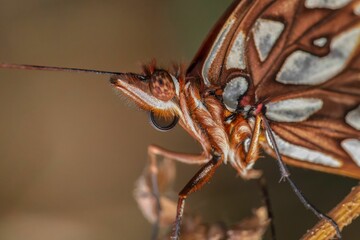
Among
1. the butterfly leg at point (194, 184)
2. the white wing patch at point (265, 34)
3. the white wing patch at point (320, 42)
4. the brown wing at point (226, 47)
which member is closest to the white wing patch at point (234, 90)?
the brown wing at point (226, 47)

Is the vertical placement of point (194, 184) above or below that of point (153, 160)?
below

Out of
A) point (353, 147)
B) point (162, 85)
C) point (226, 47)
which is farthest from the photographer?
point (353, 147)

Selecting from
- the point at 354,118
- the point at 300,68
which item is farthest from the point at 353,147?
the point at 300,68

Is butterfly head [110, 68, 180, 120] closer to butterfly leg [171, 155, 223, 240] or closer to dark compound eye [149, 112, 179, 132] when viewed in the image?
dark compound eye [149, 112, 179, 132]

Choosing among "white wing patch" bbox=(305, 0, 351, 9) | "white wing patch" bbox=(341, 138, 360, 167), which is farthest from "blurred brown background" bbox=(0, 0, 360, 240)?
"white wing patch" bbox=(305, 0, 351, 9)

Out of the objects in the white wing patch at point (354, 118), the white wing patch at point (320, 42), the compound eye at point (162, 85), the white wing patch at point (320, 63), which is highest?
the compound eye at point (162, 85)

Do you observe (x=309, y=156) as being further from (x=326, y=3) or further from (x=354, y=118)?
(x=326, y=3)

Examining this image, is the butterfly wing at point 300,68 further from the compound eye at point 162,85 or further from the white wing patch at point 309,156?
the compound eye at point 162,85
